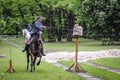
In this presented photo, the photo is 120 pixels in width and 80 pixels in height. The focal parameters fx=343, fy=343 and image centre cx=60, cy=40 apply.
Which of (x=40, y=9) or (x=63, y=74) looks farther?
(x=40, y=9)

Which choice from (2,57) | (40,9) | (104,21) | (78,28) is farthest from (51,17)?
(78,28)

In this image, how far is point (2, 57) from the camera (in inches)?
1107

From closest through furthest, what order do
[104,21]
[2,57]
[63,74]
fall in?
[63,74] < [2,57] < [104,21]

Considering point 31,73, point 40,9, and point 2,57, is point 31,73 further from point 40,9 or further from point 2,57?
point 40,9

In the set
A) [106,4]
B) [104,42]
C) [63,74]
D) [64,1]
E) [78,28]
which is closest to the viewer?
[63,74]

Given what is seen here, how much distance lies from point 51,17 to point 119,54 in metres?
28.1

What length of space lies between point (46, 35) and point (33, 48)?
3617cm

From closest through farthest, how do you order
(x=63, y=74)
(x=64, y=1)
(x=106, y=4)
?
(x=63, y=74), (x=106, y=4), (x=64, y=1)

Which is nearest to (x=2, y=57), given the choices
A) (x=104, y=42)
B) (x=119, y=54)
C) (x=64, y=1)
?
(x=119, y=54)

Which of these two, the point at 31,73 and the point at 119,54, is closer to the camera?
the point at 31,73

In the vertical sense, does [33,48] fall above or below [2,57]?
above

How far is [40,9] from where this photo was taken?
55.0 meters

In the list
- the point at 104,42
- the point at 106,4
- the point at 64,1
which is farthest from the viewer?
the point at 64,1

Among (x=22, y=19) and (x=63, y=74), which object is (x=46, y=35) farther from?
(x=63, y=74)
